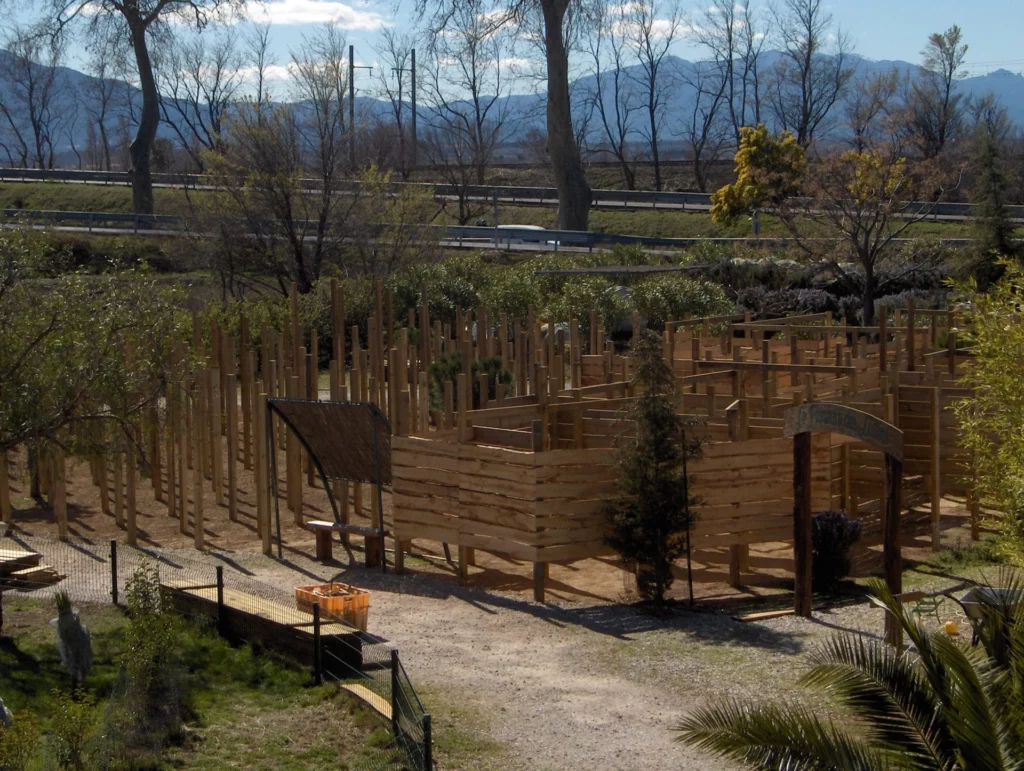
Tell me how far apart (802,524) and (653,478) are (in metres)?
1.43

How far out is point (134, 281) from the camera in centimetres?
1158

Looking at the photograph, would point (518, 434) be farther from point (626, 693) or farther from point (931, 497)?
point (931, 497)

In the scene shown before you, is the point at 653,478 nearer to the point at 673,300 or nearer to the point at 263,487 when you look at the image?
the point at 263,487

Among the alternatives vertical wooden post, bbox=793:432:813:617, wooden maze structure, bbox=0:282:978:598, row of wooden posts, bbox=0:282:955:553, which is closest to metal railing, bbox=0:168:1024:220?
row of wooden posts, bbox=0:282:955:553

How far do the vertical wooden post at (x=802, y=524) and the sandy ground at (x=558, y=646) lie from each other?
9.7 inches

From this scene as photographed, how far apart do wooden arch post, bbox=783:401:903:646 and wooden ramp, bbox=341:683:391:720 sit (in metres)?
4.08

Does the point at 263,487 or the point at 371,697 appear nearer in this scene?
the point at 371,697

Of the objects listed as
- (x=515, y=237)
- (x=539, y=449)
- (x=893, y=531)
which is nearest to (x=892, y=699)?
(x=893, y=531)

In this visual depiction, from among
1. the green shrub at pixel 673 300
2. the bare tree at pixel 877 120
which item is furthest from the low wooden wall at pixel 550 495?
the bare tree at pixel 877 120

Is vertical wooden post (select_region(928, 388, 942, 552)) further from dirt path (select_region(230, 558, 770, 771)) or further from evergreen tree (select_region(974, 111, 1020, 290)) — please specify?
evergreen tree (select_region(974, 111, 1020, 290))

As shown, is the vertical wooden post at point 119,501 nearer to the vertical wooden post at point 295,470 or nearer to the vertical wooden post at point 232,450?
the vertical wooden post at point 232,450

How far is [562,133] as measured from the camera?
38.9m

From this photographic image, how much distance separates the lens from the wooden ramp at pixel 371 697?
28.0 ft

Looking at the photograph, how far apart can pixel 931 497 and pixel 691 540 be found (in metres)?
3.55
